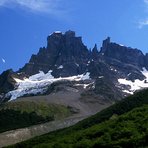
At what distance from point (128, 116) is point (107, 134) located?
1279 centimetres

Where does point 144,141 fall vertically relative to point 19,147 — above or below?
below

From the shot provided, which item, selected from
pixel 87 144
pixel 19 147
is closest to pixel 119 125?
pixel 87 144

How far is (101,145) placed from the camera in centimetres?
7006

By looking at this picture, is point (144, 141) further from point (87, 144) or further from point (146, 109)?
point (146, 109)

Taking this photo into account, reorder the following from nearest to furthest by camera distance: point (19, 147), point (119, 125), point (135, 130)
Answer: point (135, 130), point (119, 125), point (19, 147)

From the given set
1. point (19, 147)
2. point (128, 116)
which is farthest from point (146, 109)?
point (19, 147)

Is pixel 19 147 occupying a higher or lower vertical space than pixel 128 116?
higher

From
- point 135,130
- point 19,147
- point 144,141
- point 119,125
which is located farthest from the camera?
point 19,147

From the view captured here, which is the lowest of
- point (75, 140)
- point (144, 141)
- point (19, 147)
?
point (144, 141)

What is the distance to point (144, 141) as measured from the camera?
6819 cm

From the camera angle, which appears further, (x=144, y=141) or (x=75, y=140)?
(x=75, y=140)

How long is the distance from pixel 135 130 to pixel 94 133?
8.27 metres

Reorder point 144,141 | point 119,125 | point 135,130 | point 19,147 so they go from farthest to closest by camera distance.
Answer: point 19,147, point 119,125, point 135,130, point 144,141

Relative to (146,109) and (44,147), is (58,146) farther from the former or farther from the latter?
(146,109)
